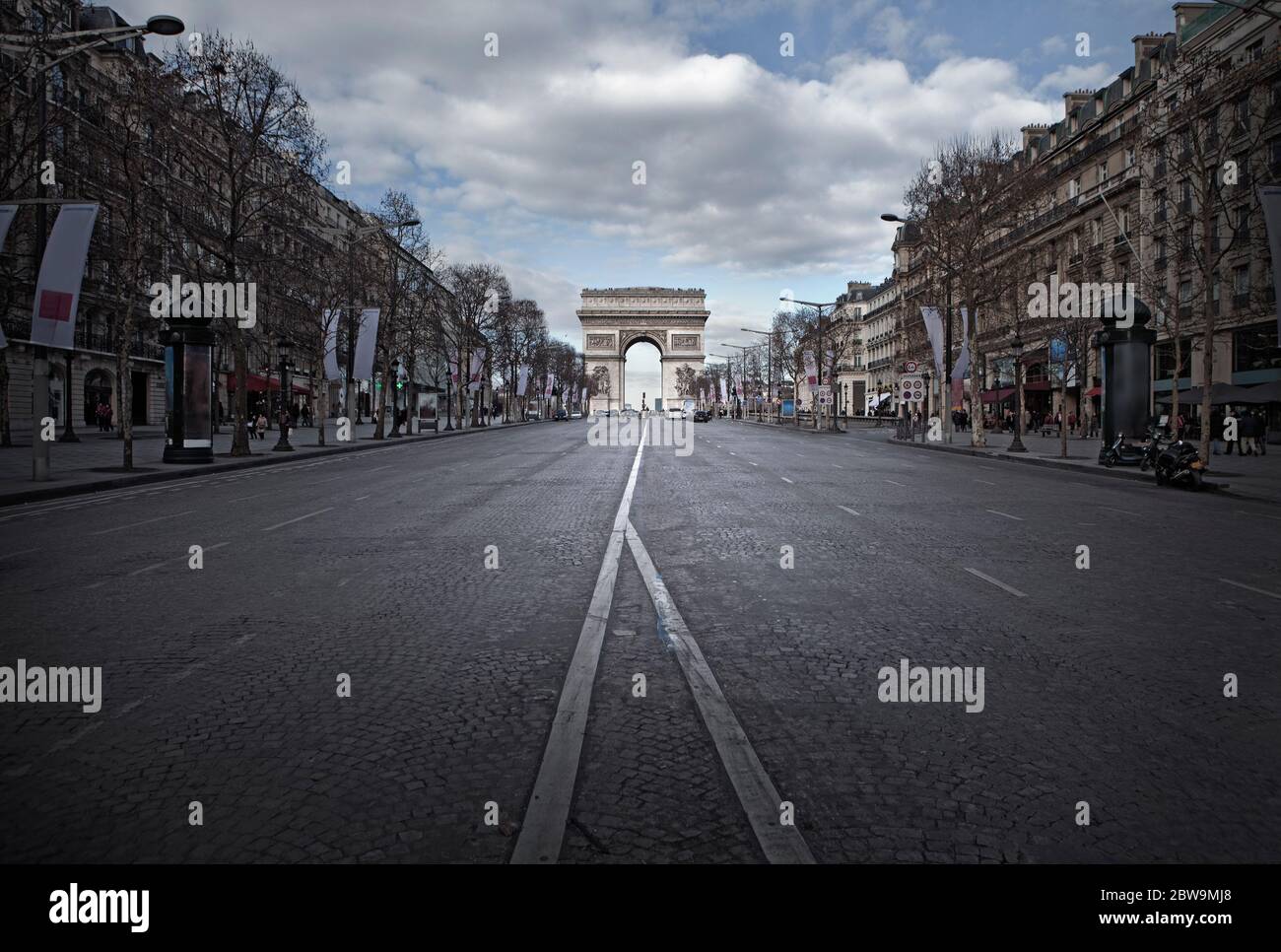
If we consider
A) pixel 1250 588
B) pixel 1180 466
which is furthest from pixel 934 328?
pixel 1250 588

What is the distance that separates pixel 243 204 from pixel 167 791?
32023 millimetres

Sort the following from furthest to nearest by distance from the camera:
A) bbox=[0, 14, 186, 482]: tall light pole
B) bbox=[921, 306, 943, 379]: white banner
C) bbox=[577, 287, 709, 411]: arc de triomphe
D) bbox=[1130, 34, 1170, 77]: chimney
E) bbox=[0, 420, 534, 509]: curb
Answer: bbox=[577, 287, 709, 411]: arc de triomphe → bbox=[1130, 34, 1170, 77]: chimney → bbox=[921, 306, 943, 379]: white banner → bbox=[0, 420, 534, 509]: curb → bbox=[0, 14, 186, 482]: tall light pole

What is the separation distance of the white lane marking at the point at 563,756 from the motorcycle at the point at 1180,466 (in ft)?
57.2

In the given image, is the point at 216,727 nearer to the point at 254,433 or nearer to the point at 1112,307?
the point at 1112,307

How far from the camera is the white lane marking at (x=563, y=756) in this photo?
121 inches

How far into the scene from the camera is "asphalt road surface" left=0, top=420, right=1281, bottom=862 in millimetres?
3209

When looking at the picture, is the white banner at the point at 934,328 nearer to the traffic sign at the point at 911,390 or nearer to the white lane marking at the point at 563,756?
the traffic sign at the point at 911,390

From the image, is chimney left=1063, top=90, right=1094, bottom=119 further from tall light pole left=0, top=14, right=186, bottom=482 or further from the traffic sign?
tall light pole left=0, top=14, right=186, bottom=482

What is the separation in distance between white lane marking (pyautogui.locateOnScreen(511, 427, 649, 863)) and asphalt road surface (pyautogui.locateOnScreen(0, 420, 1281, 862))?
18mm

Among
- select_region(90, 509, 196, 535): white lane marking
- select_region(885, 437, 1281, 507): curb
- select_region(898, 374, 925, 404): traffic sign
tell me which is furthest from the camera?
select_region(898, 374, 925, 404): traffic sign

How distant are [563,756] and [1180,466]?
20178mm

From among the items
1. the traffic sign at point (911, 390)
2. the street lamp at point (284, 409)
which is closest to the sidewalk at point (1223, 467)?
the traffic sign at point (911, 390)

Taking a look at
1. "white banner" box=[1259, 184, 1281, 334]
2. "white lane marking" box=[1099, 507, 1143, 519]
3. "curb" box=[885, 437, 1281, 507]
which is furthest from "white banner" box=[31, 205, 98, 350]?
"curb" box=[885, 437, 1281, 507]
